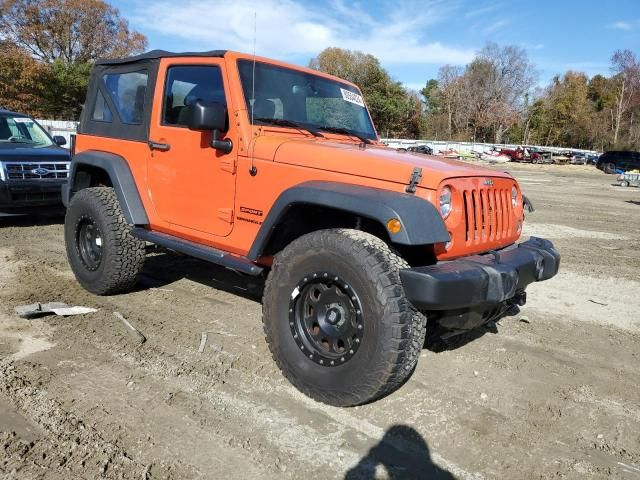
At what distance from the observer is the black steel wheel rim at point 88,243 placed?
4.88 meters

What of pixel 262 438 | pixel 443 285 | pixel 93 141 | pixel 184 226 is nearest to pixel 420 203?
pixel 443 285

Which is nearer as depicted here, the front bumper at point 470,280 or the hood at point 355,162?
the front bumper at point 470,280

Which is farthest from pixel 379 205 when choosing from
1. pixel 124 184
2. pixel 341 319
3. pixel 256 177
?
pixel 124 184

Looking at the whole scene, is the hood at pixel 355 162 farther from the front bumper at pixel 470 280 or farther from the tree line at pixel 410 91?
the tree line at pixel 410 91

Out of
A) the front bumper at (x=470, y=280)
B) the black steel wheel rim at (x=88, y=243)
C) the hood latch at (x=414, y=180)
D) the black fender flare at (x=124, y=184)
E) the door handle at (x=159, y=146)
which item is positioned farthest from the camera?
the black steel wheel rim at (x=88, y=243)

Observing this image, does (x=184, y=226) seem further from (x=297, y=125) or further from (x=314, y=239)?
(x=314, y=239)

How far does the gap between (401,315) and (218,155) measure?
1.85 meters

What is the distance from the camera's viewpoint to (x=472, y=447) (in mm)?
2791

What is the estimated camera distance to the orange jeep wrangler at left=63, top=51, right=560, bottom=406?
113 inches

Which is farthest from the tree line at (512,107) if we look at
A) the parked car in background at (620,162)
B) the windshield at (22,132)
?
the windshield at (22,132)

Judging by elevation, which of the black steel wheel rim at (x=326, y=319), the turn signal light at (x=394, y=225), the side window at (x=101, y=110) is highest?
the side window at (x=101, y=110)

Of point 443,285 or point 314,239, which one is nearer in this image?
point 443,285

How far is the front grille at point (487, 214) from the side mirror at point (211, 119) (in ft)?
5.53

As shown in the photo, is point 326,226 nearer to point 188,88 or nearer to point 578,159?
point 188,88
